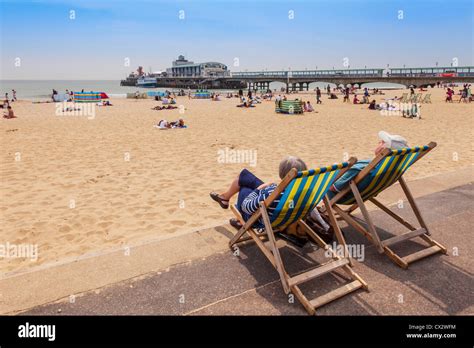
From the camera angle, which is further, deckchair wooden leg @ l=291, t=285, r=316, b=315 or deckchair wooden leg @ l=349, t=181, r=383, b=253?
deckchair wooden leg @ l=349, t=181, r=383, b=253

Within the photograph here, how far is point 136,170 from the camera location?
7.02 m

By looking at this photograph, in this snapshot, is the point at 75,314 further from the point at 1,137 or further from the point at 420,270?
the point at 1,137

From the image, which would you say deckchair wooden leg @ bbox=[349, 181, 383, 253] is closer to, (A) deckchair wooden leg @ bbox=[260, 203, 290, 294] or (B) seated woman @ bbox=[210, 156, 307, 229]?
(B) seated woman @ bbox=[210, 156, 307, 229]

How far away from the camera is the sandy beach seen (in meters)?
4.15

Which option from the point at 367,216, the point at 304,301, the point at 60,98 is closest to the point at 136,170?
the point at 367,216

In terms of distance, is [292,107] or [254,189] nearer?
[254,189]

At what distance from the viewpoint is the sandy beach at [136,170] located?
4148mm

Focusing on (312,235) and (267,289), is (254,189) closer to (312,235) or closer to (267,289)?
(312,235)

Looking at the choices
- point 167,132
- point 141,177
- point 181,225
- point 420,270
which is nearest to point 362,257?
point 420,270

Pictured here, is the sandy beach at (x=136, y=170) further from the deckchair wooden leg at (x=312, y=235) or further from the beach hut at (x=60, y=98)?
the beach hut at (x=60, y=98)

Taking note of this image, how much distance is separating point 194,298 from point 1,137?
39.7ft

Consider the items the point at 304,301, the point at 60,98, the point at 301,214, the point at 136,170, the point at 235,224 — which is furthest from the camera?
the point at 60,98

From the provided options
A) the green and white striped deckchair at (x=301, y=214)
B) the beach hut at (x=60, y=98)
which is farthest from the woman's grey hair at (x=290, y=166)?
the beach hut at (x=60, y=98)

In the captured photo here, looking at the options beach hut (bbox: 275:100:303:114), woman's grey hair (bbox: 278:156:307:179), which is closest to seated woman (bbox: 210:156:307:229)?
woman's grey hair (bbox: 278:156:307:179)
